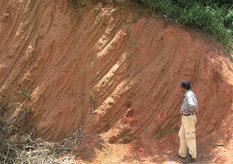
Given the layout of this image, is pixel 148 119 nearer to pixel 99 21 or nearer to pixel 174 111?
pixel 174 111

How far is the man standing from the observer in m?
4.80

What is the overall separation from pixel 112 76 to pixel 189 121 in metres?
2.01

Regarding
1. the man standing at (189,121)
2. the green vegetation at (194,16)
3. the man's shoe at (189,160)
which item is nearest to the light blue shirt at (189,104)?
the man standing at (189,121)

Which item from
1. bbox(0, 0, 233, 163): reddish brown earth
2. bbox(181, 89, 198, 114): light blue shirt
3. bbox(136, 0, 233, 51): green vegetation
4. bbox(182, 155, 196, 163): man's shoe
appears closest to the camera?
bbox(181, 89, 198, 114): light blue shirt

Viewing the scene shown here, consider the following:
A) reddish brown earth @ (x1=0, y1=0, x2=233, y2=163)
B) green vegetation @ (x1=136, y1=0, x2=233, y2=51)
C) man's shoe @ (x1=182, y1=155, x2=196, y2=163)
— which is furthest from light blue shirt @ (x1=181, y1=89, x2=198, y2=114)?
green vegetation @ (x1=136, y1=0, x2=233, y2=51)

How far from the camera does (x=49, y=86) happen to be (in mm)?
6059

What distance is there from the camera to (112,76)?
6039 millimetres

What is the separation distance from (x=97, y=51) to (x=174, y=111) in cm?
221

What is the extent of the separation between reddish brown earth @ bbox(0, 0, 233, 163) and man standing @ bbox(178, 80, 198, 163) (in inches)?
20.6

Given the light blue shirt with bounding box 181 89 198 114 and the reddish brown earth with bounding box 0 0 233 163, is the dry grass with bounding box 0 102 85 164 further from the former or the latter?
the light blue shirt with bounding box 181 89 198 114

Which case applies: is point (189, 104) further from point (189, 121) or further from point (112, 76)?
point (112, 76)

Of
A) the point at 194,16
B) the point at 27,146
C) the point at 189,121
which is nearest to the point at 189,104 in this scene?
the point at 189,121

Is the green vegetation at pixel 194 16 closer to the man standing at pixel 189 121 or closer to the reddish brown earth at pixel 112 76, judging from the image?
the reddish brown earth at pixel 112 76

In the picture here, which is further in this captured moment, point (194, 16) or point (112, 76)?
point (194, 16)
